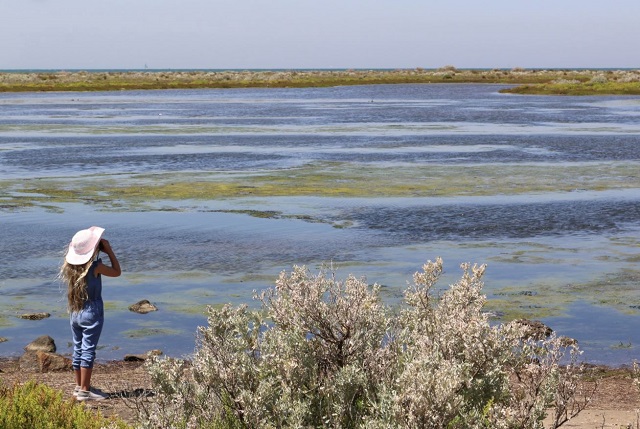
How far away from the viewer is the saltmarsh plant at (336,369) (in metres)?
5.85

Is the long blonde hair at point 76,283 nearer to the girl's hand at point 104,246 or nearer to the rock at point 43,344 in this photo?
the girl's hand at point 104,246

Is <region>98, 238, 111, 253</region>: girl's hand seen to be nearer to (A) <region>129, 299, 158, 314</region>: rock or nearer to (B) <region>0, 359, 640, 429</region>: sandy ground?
(B) <region>0, 359, 640, 429</region>: sandy ground

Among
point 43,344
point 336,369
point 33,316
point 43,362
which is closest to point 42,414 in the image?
point 336,369

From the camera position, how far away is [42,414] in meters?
7.79

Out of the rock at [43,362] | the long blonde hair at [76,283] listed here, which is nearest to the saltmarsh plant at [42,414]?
the long blonde hair at [76,283]

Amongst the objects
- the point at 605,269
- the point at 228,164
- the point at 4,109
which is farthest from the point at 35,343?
the point at 4,109

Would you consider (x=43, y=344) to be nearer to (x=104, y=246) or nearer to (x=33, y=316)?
(x=33, y=316)

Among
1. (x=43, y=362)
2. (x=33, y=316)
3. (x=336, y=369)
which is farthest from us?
(x=33, y=316)

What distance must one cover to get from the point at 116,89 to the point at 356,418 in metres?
109

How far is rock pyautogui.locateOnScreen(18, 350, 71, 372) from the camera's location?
36.9 ft

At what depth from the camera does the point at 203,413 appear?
6266mm

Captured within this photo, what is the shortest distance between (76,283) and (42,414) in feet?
6.67

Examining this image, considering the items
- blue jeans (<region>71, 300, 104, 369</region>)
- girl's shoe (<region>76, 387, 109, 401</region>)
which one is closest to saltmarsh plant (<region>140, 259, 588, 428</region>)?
girl's shoe (<region>76, 387, 109, 401</region>)

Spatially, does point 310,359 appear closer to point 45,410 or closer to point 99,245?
point 45,410
